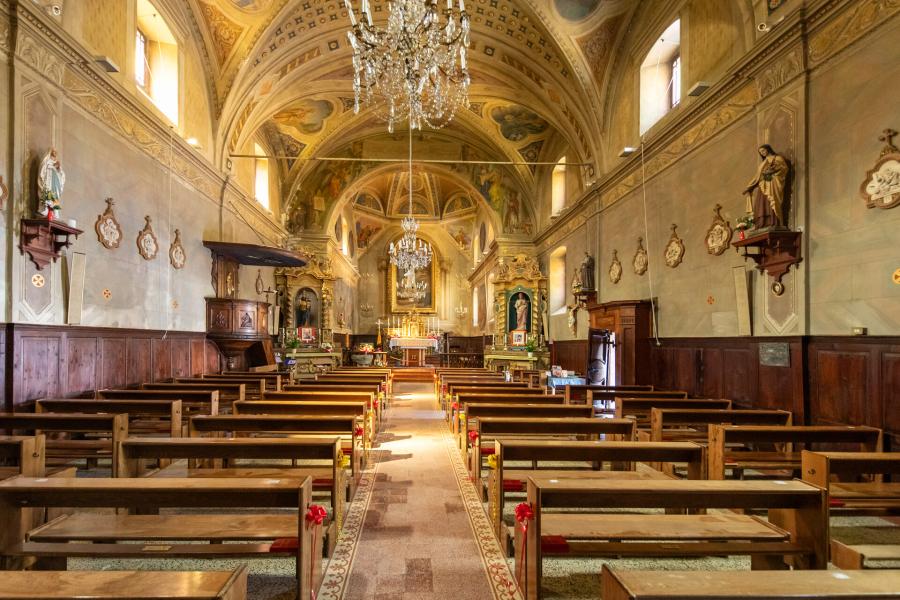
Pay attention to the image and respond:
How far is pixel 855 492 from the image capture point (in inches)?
158

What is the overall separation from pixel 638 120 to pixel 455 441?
8.73 meters

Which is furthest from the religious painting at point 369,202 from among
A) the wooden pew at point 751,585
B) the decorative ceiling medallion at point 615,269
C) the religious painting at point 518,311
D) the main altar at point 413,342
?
the wooden pew at point 751,585

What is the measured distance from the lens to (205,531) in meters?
2.99

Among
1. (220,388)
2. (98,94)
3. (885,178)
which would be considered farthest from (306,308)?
(885,178)

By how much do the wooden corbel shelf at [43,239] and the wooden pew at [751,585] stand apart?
8.26 metres

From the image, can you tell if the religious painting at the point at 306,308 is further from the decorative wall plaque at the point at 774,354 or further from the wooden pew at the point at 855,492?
the wooden pew at the point at 855,492

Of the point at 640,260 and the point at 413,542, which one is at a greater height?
the point at 640,260

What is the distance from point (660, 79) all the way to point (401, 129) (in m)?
12.0

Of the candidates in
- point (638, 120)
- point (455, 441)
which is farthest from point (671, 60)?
point (455, 441)

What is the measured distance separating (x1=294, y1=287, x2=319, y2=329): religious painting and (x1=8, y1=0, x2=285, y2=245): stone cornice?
8840 millimetres

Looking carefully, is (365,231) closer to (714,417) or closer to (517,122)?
(517,122)

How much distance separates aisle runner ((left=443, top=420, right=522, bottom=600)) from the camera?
3.37 meters

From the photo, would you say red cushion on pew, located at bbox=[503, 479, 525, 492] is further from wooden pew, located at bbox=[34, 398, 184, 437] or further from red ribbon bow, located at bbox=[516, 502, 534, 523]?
wooden pew, located at bbox=[34, 398, 184, 437]

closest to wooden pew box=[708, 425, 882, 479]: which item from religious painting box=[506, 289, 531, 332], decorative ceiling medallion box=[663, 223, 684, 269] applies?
decorative ceiling medallion box=[663, 223, 684, 269]
